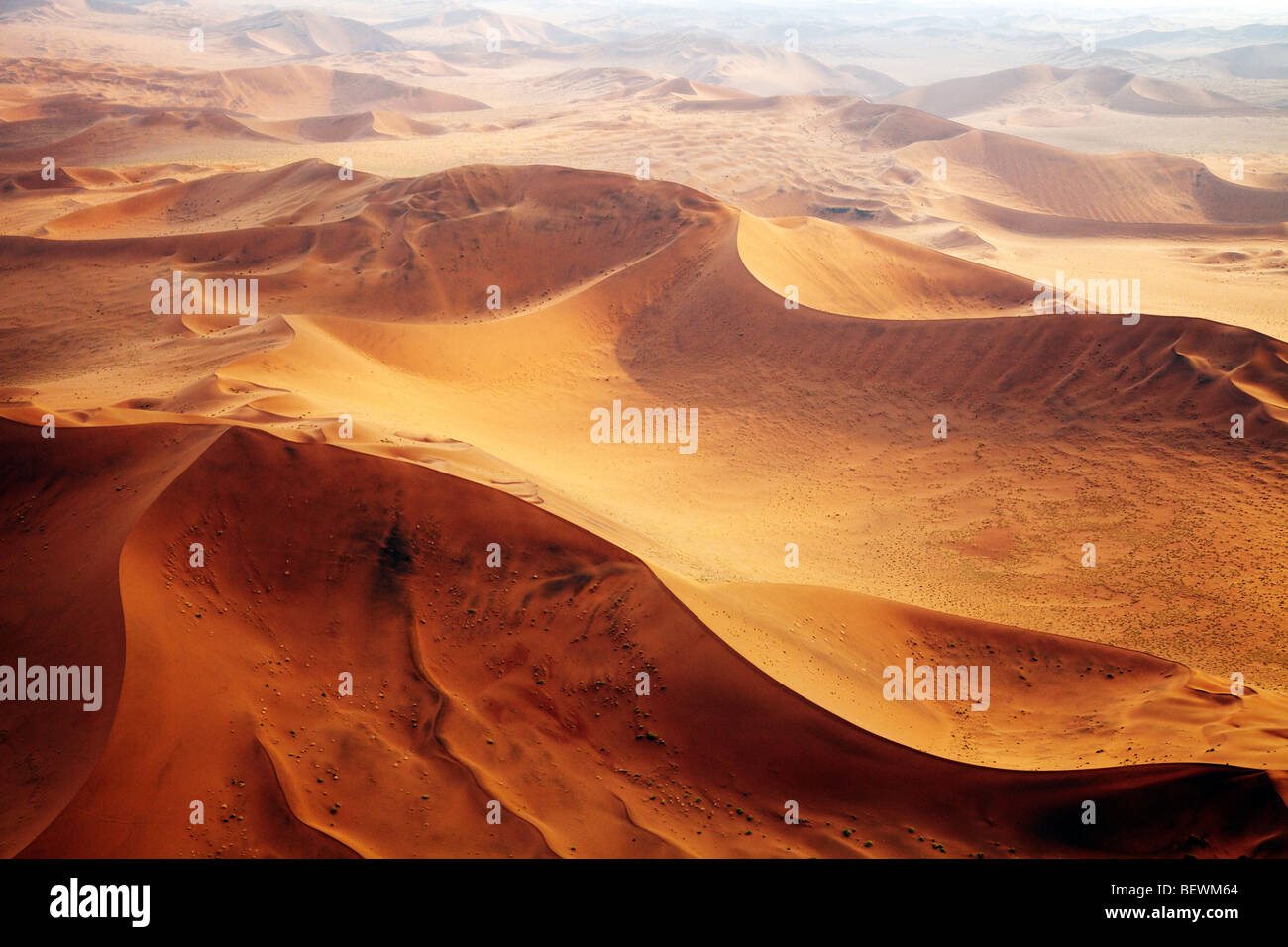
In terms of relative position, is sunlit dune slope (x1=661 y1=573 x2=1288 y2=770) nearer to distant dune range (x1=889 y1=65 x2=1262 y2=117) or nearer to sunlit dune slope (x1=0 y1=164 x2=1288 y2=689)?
sunlit dune slope (x1=0 y1=164 x2=1288 y2=689)

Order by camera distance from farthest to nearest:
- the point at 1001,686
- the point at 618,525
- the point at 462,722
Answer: the point at 618,525
the point at 1001,686
the point at 462,722

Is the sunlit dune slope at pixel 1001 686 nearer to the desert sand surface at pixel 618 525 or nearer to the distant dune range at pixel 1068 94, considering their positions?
the desert sand surface at pixel 618 525

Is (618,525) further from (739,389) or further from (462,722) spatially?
(739,389)

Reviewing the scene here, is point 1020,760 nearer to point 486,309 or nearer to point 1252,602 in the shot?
point 1252,602

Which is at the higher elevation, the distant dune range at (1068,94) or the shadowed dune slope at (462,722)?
the distant dune range at (1068,94)

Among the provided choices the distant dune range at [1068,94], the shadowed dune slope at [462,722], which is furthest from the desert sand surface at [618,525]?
the distant dune range at [1068,94]

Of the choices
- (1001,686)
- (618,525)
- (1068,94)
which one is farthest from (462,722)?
(1068,94)

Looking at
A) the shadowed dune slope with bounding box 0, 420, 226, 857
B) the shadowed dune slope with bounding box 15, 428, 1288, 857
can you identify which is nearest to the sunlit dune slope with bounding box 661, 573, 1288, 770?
the shadowed dune slope with bounding box 15, 428, 1288, 857

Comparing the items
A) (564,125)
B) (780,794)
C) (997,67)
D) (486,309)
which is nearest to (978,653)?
(780,794)

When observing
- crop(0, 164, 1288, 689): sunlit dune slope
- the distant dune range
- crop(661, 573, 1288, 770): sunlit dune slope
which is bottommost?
crop(661, 573, 1288, 770): sunlit dune slope
